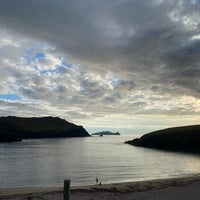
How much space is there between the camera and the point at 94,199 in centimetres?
2909

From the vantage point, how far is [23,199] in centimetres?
2850

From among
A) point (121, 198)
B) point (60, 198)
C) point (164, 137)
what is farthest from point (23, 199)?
point (164, 137)

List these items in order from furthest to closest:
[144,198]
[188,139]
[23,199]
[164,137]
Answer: [164,137], [188,139], [144,198], [23,199]

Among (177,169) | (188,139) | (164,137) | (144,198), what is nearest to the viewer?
(144,198)

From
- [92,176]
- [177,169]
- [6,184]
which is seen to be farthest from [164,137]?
[6,184]

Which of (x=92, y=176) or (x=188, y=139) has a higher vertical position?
(x=188, y=139)

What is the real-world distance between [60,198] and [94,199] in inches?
119

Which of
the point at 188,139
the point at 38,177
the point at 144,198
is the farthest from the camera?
the point at 188,139

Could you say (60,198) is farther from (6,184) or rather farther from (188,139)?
(188,139)

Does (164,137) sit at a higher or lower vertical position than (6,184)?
higher

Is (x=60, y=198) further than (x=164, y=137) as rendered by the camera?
No

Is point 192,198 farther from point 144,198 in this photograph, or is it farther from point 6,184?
point 6,184

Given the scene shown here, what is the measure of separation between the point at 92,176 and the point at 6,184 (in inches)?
678

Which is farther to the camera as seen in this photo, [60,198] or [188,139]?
[188,139]
